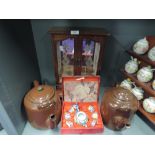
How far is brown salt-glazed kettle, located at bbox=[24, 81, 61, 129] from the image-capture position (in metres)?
0.88

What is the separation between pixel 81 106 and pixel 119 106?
39 cm

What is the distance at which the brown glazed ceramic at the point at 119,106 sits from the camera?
34.2 inches

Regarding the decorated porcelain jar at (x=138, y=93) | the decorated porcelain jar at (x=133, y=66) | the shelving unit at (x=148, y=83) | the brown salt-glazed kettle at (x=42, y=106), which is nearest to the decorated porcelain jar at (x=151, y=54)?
the shelving unit at (x=148, y=83)

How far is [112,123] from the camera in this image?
3.19 ft

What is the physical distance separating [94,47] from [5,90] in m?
0.75

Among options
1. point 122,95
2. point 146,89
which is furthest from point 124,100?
point 146,89

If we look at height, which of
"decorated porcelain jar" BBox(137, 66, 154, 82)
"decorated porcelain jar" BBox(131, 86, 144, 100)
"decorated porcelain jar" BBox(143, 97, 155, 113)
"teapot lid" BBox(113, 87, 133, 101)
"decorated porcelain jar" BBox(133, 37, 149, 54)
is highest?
"decorated porcelain jar" BBox(133, 37, 149, 54)

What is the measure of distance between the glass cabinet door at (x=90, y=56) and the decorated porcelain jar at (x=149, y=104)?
49 cm

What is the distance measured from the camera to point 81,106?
1.16m

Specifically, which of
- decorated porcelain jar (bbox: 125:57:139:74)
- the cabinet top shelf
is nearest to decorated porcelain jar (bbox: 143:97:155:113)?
decorated porcelain jar (bbox: 125:57:139:74)

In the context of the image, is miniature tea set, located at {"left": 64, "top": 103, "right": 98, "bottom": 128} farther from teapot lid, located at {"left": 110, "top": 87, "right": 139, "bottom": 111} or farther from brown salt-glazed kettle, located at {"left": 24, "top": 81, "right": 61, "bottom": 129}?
teapot lid, located at {"left": 110, "top": 87, "right": 139, "bottom": 111}

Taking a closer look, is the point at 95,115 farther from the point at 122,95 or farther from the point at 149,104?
the point at 149,104

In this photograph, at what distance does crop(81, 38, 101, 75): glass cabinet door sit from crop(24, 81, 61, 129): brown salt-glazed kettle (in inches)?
16.4
